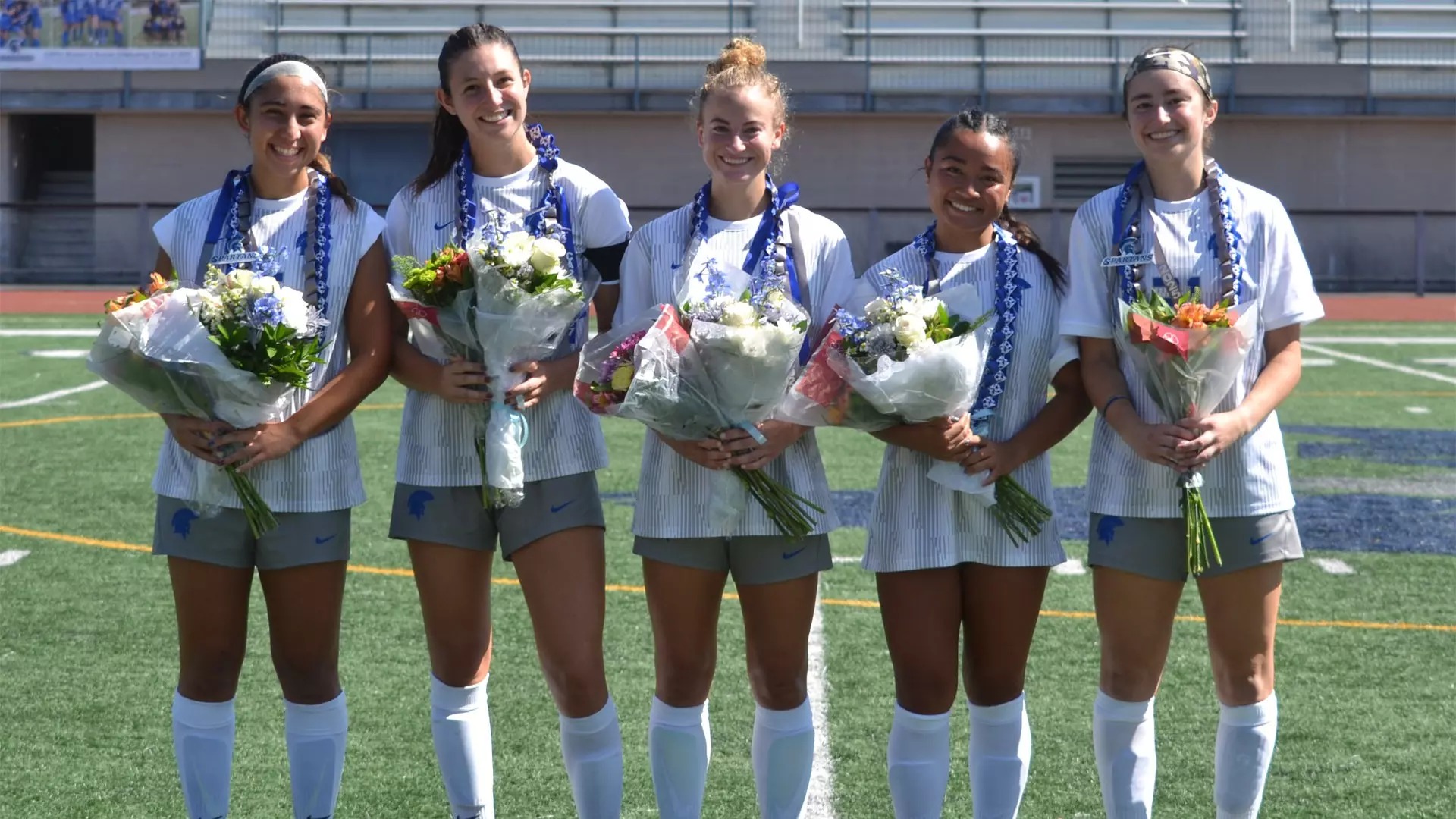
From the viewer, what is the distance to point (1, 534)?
Result: 638cm

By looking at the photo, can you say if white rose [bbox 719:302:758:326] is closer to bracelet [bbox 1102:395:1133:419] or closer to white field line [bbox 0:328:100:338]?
bracelet [bbox 1102:395:1133:419]

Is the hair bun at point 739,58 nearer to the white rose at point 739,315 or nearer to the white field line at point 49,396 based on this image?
the white rose at point 739,315

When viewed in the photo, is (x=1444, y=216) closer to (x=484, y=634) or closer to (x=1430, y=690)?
(x=1430, y=690)

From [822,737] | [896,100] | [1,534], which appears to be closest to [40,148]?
[896,100]

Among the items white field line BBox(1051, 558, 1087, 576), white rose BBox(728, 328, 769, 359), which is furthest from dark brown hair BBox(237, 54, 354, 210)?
white field line BBox(1051, 558, 1087, 576)

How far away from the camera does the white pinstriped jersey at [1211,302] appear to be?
3.07 m

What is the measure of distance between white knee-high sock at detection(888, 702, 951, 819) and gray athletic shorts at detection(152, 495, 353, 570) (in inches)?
46.6

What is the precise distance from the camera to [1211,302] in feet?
10.1

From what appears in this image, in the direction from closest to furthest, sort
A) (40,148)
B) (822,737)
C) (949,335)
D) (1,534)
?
(949,335)
(822,737)
(1,534)
(40,148)

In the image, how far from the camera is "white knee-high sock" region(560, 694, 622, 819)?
3.13 metres

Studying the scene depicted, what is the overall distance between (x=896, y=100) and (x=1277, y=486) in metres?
18.9

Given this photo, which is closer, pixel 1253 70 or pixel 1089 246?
pixel 1089 246

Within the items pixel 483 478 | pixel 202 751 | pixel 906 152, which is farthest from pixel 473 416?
pixel 906 152

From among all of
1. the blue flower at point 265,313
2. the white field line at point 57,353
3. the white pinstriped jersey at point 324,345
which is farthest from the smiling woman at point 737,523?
the white field line at point 57,353
